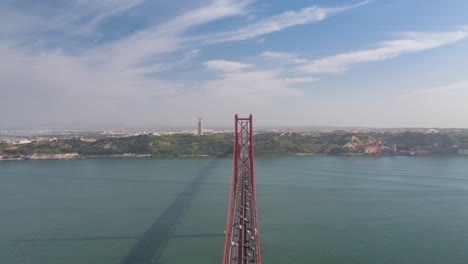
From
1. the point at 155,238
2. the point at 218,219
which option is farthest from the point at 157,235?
the point at 218,219

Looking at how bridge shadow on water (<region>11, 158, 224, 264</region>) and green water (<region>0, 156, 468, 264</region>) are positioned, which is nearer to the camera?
bridge shadow on water (<region>11, 158, 224, 264</region>)

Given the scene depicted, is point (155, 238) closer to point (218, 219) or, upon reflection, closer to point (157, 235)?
point (157, 235)

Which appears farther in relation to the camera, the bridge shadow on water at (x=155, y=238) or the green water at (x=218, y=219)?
the green water at (x=218, y=219)

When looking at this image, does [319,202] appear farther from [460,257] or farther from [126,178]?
[126,178]

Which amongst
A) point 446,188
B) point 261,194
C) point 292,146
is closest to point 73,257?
point 261,194

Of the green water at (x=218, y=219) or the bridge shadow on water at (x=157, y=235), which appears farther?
the green water at (x=218, y=219)
